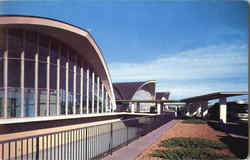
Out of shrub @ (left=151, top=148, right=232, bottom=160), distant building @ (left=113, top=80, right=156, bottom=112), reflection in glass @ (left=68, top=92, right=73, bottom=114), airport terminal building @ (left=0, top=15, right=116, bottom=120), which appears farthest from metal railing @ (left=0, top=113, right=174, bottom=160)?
distant building @ (left=113, top=80, right=156, bottom=112)

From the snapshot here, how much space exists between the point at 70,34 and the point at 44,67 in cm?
373

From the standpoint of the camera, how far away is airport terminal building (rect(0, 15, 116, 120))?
12.2 meters

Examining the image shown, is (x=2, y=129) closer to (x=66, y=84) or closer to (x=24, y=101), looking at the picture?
(x=24, y=101)

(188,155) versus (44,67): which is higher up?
(44,67)

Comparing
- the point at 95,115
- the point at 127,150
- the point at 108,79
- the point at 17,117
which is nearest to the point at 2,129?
the point at 17,117

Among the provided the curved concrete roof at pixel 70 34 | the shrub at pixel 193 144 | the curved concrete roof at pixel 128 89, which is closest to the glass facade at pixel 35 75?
the curved concrete roof at pixel 70 34

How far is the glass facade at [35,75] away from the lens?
12320 millimetres

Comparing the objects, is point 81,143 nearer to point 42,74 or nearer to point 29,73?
point 29,73

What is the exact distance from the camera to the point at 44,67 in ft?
47.8

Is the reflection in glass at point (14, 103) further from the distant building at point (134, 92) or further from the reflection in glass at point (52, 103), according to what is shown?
the distant building at point (134, 92)

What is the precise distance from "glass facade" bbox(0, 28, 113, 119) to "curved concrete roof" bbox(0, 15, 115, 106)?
654 millimetres

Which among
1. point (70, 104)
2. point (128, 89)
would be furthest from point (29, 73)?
point (128, 89)

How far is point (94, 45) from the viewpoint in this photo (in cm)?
1877

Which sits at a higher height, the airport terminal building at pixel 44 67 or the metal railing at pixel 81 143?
the airport terminal building at pixel 44 67
